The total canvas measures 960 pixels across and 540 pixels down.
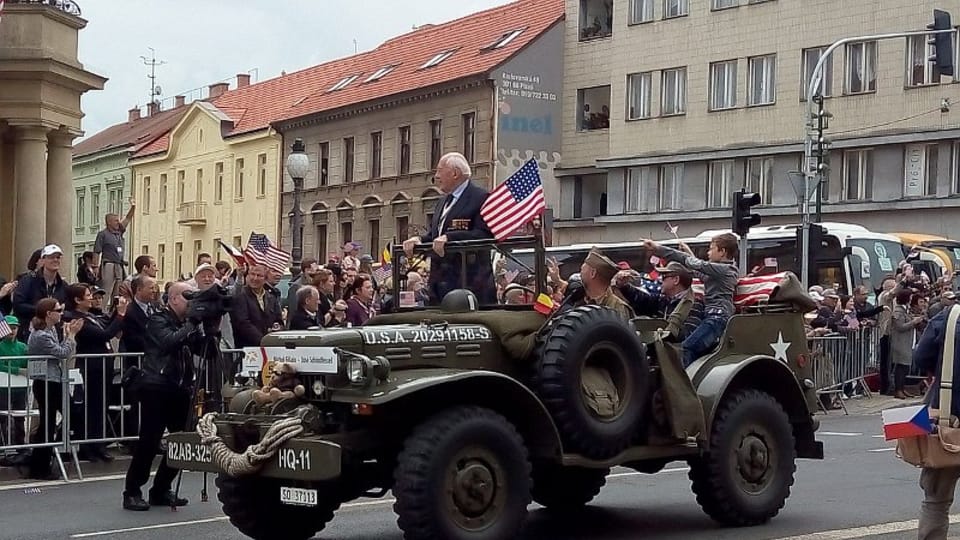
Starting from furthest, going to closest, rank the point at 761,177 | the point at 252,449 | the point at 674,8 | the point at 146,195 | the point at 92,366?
1. the point at 146,195
2. the point at 674,8
3. the point at 761,177
4. the point at 92,366
5. the point at 252,449

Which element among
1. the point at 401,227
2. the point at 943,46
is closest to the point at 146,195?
the point at 401,227

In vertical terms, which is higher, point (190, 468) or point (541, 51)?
point (541, 51)

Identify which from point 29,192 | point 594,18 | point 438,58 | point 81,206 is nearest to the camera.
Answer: point 29,192

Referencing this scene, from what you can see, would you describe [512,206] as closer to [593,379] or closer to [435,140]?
[593,379]

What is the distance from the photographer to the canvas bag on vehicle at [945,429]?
8.78 m

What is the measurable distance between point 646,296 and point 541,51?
41600mm

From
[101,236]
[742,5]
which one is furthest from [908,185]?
[101,236]

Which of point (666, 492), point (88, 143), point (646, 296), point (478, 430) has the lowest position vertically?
point (666, 492)

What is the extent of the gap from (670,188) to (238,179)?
72.6ft

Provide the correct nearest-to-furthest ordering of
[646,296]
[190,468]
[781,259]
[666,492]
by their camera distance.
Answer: [190,468] → [646,296] → [666,492] → [781,259]

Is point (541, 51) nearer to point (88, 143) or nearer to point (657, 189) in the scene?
point (657, 189)

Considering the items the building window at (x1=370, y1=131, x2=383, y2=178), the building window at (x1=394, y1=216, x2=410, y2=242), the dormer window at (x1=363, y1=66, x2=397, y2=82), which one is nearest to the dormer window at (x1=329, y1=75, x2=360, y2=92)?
the dormer window at (x1=363, y1=66, x2=397, y2=82)

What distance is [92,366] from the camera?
15.5 m

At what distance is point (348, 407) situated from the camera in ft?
31.3
